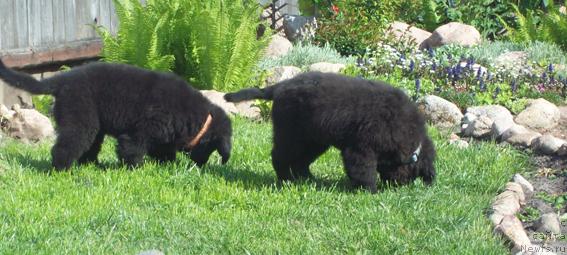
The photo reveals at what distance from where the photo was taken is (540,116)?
11164mm

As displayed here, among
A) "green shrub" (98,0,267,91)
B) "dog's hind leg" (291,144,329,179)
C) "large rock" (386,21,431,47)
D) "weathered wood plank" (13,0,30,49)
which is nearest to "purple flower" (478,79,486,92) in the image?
"green shrub" (98,0,267,91)

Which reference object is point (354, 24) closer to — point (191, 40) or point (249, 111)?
point (191, 40)

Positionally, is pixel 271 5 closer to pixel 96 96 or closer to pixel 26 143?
pixel 26 143

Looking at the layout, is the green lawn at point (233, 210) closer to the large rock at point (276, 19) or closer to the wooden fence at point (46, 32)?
the wooden fence at point (46, 32)

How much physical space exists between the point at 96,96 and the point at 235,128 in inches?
106

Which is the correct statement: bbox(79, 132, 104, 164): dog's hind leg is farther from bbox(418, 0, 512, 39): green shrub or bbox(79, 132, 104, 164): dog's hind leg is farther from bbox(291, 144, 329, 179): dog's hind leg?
bbox(418, 0, 512, 39): green shrub

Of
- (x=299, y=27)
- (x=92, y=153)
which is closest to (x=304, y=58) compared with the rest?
(x=299, y=27)

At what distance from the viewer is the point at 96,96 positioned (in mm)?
8156

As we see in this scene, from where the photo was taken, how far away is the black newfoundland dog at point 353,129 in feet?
25.0

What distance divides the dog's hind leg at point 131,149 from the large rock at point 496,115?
4.23 metres

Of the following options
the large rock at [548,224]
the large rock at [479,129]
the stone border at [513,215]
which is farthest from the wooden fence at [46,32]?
the large rock at [548,224]

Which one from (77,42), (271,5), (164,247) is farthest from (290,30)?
(164,247)

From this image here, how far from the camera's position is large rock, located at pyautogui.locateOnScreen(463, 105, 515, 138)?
412 inches

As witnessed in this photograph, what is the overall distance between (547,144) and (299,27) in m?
7.09
